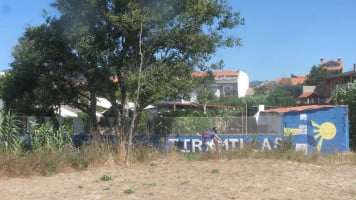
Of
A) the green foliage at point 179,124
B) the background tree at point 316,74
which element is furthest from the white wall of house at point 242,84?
the green foliage at point 179,124

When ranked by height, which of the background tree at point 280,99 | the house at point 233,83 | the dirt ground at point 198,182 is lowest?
the dirt ground at point 198,182

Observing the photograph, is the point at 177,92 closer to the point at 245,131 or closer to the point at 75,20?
the point at 75,20

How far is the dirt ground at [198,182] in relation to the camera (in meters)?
10.8

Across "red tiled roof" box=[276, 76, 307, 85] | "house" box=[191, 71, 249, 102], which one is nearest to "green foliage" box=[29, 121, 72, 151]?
"house" box=[191, 71, 249, 102]

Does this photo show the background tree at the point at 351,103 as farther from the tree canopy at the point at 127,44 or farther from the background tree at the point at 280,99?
the background tree at the point at 280,99

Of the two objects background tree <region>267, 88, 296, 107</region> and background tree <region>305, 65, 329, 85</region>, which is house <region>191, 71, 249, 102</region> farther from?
background tree <region>267, 88, 296, 107</region>

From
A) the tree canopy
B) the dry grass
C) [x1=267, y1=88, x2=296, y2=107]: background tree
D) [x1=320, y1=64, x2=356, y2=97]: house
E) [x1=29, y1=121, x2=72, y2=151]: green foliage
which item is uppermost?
[x1=320, y1=64, x2=356, y2=97]: house

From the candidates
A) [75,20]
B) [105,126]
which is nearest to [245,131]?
[105,126]

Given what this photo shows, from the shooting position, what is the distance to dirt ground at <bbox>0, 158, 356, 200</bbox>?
1084 cm

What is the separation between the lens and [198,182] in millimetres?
12453

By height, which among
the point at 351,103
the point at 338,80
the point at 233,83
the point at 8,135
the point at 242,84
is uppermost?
the point at 242,84

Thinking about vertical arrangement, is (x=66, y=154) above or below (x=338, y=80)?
below

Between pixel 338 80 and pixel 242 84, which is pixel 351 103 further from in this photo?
pixel 242 84

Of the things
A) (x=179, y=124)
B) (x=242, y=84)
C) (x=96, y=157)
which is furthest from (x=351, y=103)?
(x=242, y=84)
